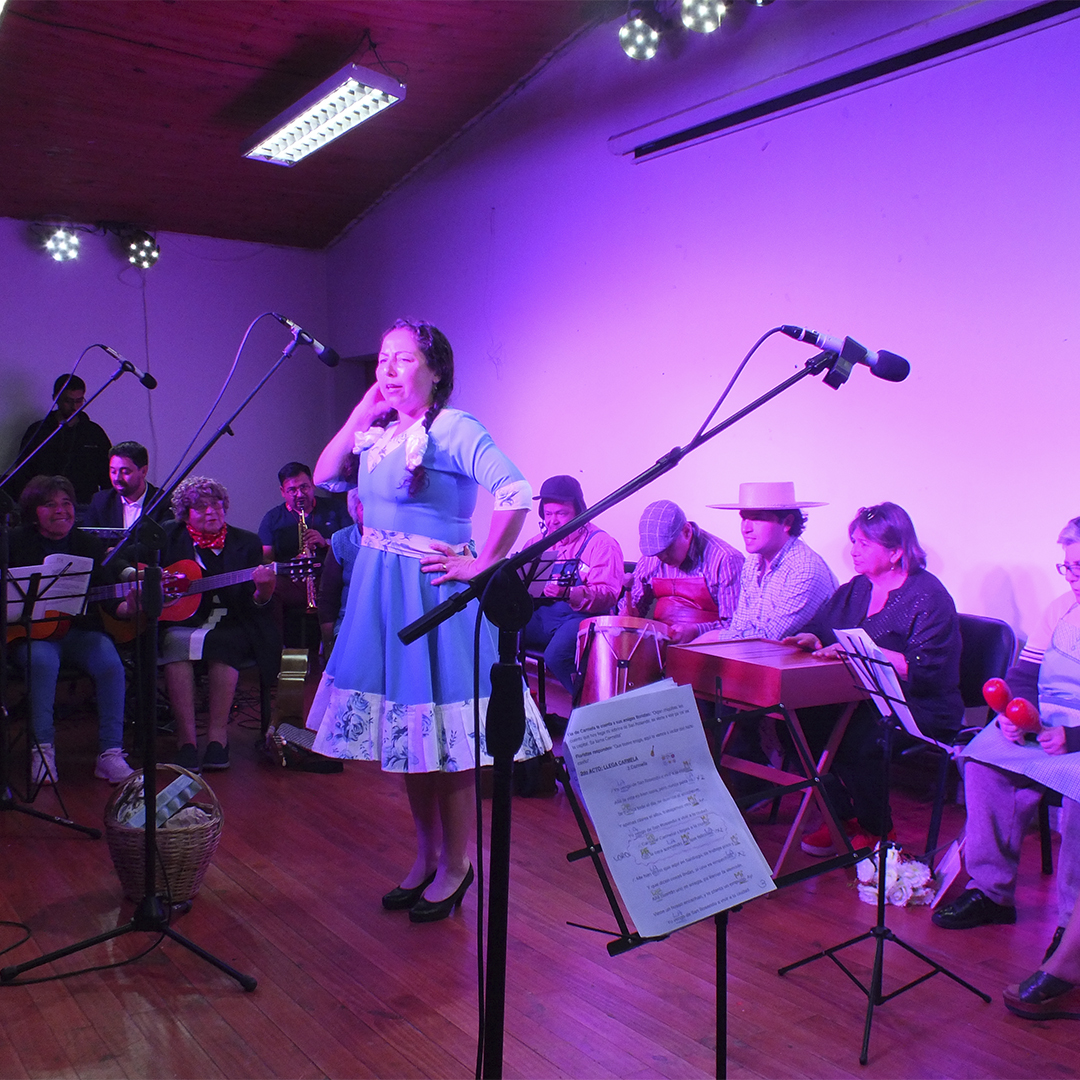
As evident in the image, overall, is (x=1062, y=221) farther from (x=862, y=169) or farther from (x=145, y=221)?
(x=145, y=221)

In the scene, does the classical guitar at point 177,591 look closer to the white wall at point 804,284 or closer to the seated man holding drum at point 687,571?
the seated man holding drum at point 687,571

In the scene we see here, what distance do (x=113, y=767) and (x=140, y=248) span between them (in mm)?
4778

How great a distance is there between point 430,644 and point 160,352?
246 inches

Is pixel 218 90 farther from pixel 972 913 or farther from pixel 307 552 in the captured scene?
pixel 972 913

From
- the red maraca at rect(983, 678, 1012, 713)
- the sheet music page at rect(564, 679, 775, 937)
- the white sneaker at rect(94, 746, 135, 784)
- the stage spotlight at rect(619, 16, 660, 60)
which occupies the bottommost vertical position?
the white sneaker at rect(94, 746, 135, 784)

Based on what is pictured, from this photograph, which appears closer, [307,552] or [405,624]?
[405,624]

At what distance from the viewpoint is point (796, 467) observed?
5008 mm

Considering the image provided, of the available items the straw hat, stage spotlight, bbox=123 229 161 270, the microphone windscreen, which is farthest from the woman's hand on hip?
stage spotlight, bbox=123 229 161 270

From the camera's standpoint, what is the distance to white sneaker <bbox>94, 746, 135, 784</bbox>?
14.5 feet

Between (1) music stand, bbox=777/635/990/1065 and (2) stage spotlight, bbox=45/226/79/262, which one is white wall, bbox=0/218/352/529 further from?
(1) music stand, bbox=777/635/990/1065

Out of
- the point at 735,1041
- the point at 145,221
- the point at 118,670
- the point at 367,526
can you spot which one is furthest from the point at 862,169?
the point at 145,221

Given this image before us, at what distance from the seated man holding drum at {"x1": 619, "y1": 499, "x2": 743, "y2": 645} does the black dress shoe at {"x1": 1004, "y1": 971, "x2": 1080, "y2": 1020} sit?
6.90ft

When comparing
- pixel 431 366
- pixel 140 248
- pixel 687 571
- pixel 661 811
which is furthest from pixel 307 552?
pixel 661 811

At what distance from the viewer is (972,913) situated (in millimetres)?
3006
